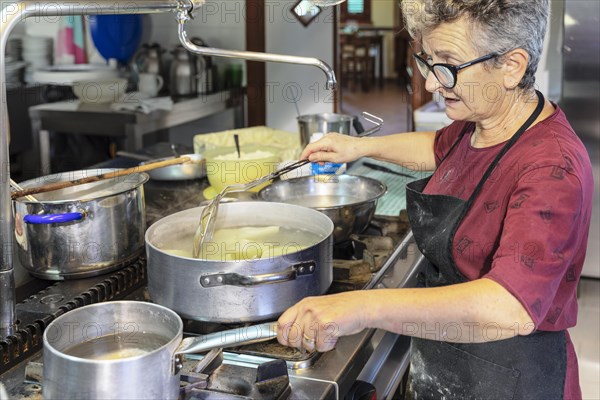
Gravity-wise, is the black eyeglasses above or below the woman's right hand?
above

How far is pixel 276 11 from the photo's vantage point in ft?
15.0

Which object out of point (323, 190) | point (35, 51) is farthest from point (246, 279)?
point (35, 51)

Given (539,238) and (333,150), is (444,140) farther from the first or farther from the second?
(539,238)

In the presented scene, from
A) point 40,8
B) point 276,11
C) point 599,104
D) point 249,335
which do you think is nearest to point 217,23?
point 276,11

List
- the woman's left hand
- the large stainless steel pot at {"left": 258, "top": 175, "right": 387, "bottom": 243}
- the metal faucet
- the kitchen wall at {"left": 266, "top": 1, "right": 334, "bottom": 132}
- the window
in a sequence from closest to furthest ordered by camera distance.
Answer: the woman's left hand, the metal faucet, the large stainless steel pot at {"left": 258, "top": 175, "right": 387, "bottom": 243}, the kitchen wall at {"left": 266, "top": 1, "right": 334, "bottom": 132}, the window

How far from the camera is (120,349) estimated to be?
113 centimetres

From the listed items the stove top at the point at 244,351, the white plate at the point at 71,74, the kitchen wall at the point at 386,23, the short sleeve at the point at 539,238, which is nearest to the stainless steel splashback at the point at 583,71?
the stove top at the point at 244,351

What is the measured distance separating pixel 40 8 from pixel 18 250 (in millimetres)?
524

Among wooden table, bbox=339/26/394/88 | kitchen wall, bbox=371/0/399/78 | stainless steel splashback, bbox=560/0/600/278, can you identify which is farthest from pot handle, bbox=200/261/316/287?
kitchen wall, bbox=371/0/399/78

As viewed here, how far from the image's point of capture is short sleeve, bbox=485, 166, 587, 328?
107 centimetres

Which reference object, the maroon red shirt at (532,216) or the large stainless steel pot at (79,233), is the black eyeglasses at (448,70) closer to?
the maroon red shirt at (532,216)

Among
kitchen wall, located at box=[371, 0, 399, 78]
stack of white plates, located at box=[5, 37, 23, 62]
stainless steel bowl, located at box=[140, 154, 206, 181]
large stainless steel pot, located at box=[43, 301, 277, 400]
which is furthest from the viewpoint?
kitchen wall, located at box=[371, 0, 399, 78]

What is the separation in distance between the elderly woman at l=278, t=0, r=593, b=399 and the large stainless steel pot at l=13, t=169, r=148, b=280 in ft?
1.45

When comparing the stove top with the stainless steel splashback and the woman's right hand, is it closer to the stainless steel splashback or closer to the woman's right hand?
the woman's right hand
